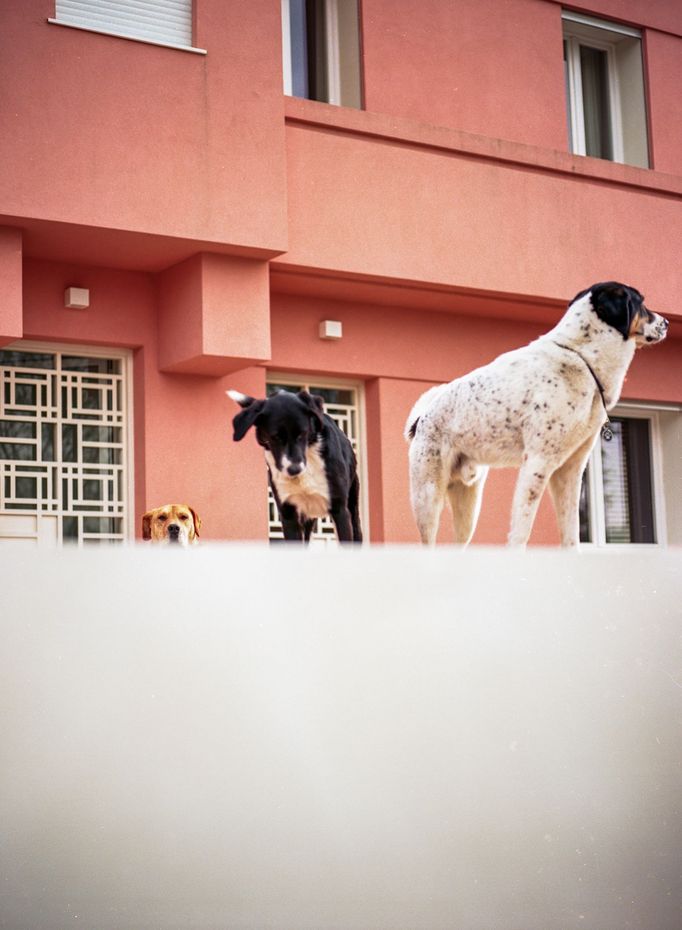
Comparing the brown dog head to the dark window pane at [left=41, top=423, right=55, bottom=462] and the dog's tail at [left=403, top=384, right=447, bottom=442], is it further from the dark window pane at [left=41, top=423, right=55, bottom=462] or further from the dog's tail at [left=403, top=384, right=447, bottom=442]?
the dark window pane at [left=41, top=423, right=55, bottom=462]

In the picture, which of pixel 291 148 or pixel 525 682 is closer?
pixel 525 682

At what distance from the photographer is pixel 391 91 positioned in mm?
10484

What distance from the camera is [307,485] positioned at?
5.67 meters

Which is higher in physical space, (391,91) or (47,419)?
(391,91)

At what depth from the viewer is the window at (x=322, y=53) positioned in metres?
10.6

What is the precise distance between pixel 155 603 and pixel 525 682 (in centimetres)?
55

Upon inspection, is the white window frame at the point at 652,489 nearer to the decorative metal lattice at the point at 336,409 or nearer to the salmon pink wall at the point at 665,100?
the salmon pink wall at the point at 665,100

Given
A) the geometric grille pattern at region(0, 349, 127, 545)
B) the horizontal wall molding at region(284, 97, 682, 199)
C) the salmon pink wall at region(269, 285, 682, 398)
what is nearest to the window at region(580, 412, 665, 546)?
the salmon pink wall at region(269, 285, 682, 398)

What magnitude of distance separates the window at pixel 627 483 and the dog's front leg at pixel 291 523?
698 centimetres

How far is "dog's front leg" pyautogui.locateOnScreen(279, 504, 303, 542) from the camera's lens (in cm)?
577

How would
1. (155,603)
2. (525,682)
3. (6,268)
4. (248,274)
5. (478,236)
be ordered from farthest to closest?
(478,236) → (248,274) → (6,268) → (525,682) → (155,603)

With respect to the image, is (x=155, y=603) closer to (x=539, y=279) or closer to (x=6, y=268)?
(x=6, y=268)

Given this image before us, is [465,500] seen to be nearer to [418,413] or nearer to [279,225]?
[418,413]

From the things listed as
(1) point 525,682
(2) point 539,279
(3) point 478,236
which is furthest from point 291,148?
(1) point 525,682
